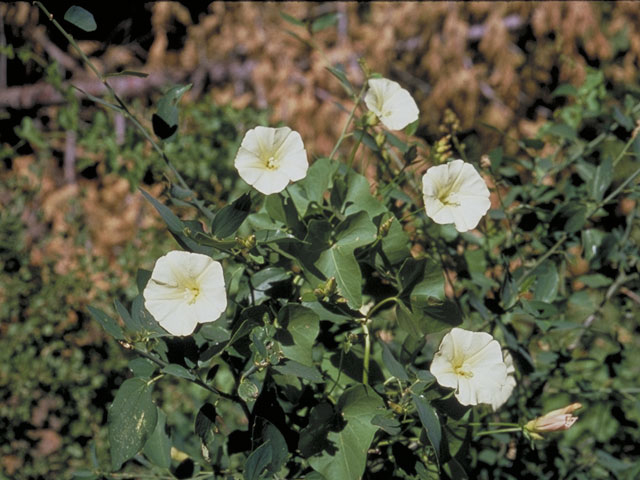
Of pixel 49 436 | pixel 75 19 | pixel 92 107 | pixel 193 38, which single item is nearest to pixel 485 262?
pixel 75 19

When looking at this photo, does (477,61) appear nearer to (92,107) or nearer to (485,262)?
(92,107)

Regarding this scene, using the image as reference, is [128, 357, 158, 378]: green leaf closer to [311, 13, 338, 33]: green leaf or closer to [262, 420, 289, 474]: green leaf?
[262, 420, 289, 474]: green leaf

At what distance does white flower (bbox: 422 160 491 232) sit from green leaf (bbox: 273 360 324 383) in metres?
0.30

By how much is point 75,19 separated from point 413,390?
2.61 feet

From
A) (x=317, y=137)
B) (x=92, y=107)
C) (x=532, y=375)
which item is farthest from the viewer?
(x=92, y=107)

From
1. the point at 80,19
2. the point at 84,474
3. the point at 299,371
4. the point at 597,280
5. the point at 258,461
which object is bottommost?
the point at 84,474

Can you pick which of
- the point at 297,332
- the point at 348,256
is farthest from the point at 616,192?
the point at 297,332

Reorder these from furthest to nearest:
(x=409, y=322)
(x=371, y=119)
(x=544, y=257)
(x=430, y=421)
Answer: (x=544, y=257)
(x=371, y=119)
(x=409, y=322)
(x=430, y=421)

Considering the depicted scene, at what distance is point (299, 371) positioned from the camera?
77 cm

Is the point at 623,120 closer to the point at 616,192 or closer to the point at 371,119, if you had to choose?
the point at 616,192

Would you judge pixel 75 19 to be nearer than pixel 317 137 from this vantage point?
Yes

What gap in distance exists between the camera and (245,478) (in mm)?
771

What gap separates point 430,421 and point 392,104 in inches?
21.2

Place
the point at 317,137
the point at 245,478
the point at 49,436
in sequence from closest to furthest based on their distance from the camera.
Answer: the point at 245,478, the point at 49,436, the point at 317,137
